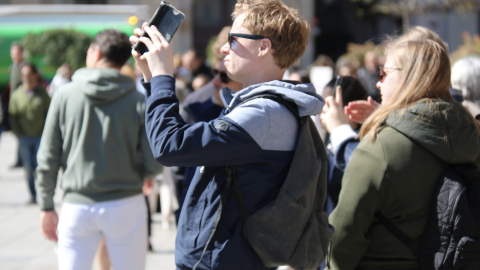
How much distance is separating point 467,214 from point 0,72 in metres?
20.8

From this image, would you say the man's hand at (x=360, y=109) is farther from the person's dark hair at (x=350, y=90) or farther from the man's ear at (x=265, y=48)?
the man's ear at (x=265, y=48)

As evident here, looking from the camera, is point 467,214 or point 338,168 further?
point 338,168

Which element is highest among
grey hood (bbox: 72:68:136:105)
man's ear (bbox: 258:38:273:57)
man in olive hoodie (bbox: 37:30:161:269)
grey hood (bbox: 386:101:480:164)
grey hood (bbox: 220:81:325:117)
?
man's ear (bbox: 258:38:273:57)

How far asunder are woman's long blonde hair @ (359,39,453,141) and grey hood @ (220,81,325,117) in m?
0.41

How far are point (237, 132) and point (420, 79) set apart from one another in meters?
0.94

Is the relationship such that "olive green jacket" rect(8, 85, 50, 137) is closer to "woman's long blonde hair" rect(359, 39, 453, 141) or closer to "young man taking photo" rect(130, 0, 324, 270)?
"young man taking photo" rect(130, 0, 324, 270)

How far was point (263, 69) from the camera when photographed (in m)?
2.07

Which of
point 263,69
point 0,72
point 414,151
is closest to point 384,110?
point 414,151

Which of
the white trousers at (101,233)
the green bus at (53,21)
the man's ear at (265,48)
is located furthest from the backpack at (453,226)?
the green bus at (53,21)

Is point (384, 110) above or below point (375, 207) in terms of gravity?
above

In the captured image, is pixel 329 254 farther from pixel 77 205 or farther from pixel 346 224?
pixel 77 205

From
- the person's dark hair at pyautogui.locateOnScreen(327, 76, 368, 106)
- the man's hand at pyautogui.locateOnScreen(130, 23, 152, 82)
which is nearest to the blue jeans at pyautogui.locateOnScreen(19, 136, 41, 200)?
the person's dark hair at pyautogui.locateOnScreen(327, 76, 368, 106)

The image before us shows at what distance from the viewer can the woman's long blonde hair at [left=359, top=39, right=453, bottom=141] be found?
227 cm

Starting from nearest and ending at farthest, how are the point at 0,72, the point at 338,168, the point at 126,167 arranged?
the point at 338,168 < the point at 126,167 < the point at 0,72
